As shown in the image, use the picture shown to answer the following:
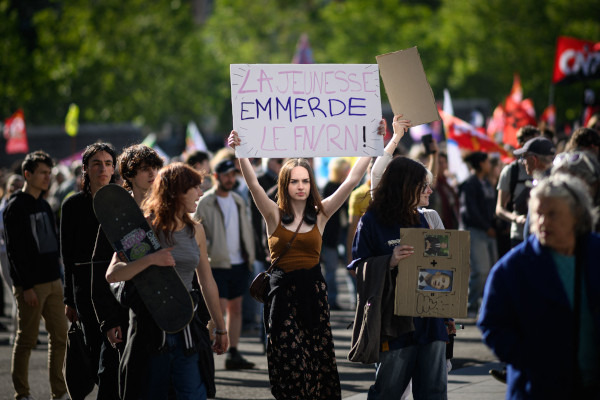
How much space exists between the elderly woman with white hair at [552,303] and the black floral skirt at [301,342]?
2158 mm

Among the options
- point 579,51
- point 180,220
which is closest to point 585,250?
point 180,220

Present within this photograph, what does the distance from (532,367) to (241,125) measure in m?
2.74

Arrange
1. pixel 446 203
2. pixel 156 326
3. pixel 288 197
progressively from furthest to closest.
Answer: pixel 446 203
pixel 288 197
pixel 156 326

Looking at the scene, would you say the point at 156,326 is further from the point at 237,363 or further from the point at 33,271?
the point at 237,363

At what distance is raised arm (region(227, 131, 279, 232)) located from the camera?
604cm

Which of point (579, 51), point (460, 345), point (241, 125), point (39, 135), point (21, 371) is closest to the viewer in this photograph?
point (241, 125)

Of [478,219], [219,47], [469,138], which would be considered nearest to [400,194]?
[478,219]

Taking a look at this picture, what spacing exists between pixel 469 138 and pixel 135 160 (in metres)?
8.98

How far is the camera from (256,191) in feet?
20.2

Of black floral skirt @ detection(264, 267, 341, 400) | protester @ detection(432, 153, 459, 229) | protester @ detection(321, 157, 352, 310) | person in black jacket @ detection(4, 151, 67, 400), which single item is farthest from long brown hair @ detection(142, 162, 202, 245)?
protester @ detection(321, 157, 352, 310)

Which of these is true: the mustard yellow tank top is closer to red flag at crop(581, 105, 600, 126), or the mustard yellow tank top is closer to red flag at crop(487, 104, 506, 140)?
red flag at crop(581, 105, 600, 126)

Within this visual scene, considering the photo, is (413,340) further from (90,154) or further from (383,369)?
(90,154)

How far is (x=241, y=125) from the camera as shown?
607cm

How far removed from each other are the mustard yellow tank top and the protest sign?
20.6 inches
